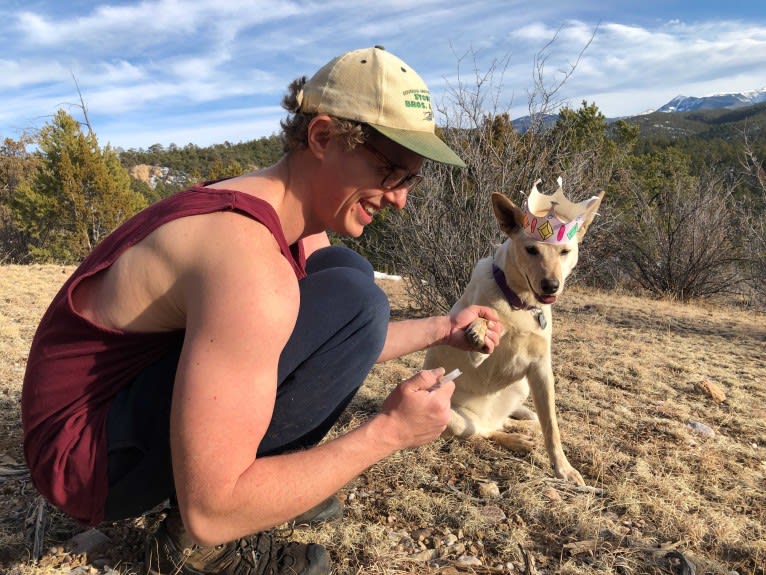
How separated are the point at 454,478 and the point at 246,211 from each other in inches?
62.6

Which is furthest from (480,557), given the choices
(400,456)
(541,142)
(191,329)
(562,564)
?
(541,142)

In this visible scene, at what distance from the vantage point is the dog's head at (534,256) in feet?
8.56

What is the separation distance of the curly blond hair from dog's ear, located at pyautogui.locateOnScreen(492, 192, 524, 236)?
1.48 m

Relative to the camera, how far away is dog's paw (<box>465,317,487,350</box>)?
2123 mm

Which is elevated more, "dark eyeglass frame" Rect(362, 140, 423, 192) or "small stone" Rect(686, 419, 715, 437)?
"dark eyeglass frame" Rect(362, 140, 423, 192)

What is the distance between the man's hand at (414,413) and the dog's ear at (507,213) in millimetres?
1659

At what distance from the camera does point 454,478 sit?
224cm

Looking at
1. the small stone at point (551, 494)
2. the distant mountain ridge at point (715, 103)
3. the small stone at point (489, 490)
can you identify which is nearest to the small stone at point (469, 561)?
the small stone at point (489, 490)

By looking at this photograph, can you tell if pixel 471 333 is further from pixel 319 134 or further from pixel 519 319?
pixel 319 134

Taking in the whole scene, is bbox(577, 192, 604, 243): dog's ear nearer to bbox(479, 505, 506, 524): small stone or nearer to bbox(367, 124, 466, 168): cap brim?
bbox(479, 505, 506, 524): small stone

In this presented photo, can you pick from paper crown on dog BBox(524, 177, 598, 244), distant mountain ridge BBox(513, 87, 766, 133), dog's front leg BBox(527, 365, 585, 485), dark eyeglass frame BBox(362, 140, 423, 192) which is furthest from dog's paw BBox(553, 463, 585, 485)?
distant mountain ridge BBox(513, 87, 766, 133)

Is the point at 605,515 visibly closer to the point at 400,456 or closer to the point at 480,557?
the point at 480,557

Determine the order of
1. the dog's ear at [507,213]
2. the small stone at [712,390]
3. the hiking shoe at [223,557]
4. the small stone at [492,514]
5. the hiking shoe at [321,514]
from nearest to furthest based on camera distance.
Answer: the hiking shoe at [223,557] → the hiking shoe at [321,514] → the small stone at [492,514] → the dog's ear at [507,213] → the small stone at [712,390]

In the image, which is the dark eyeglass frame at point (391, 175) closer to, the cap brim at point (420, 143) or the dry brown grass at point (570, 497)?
the cap brim at point (420, 143)
